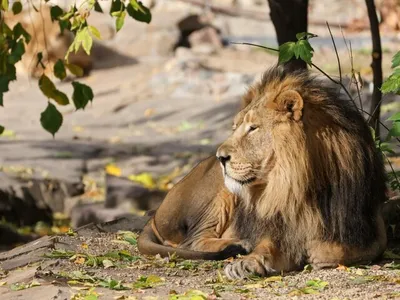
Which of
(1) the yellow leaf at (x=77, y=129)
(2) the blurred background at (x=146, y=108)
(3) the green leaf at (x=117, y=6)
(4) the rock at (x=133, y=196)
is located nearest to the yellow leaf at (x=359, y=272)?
(2) the blurred background at (x=146, y=108)

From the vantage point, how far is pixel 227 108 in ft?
43.9

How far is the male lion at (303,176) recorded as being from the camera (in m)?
4.70

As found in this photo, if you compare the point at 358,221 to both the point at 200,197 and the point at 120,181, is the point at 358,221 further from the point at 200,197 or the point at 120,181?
the point at 120,181

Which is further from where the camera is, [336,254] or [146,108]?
[146,108]

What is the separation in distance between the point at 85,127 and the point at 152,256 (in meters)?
8.33

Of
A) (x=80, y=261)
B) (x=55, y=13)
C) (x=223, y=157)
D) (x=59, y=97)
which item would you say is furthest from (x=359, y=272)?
(x=55, y=13)

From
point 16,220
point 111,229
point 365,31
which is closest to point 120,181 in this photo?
point 16,220

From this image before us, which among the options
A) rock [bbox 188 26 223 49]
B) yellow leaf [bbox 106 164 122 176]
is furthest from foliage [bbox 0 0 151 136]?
rock [bbox 188 26 223 49]

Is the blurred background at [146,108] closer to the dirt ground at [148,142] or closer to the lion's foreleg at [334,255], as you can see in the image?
the dirt ground at [148,142]

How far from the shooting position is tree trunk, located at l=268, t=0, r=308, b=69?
693cm

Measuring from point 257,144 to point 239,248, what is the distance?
655mm

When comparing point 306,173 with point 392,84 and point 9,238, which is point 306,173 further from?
point 9,238

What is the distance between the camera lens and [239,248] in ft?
16.8

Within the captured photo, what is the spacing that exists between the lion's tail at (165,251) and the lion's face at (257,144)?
460 millimetres
